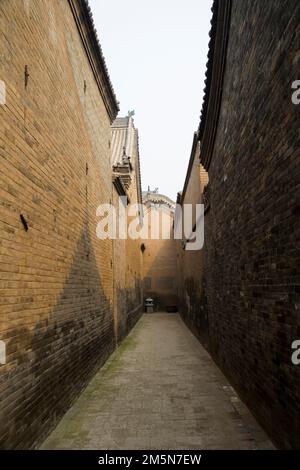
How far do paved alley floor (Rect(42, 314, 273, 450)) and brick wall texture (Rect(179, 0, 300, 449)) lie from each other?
30cm

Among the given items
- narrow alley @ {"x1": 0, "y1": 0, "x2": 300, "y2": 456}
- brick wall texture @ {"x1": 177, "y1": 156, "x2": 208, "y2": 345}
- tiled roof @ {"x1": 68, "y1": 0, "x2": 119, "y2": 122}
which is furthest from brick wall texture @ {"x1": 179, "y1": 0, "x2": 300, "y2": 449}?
brick wall texture @ {"x1": 177, "y1": 156, "x2": 208, "y2": 345}

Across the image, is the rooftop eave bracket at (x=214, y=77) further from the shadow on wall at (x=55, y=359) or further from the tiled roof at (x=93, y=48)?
the shadow on wall at (x=55, y=359)

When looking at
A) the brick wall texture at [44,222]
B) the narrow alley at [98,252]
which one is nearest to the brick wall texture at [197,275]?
the narrow alley at [98,252]

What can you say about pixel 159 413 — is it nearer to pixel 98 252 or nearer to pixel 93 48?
pixel 98 252

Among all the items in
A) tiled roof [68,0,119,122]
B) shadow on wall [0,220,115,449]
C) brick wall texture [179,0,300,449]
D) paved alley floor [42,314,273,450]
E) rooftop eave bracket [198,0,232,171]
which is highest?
tiled roof [68,0,119,122]

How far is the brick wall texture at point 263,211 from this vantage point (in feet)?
8.94

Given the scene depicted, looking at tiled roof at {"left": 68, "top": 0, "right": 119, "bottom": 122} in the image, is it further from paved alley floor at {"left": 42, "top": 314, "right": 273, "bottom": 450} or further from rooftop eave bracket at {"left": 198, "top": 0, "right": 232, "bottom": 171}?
paved alley floor at {"left": 42, "top": 314, "right": 273, "bottom": 450}

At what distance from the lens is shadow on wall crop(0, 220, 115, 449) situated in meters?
2.82

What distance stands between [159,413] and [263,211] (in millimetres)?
2950

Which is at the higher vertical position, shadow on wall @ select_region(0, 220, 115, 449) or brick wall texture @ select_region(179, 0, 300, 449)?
brick wall texture @ select_region(179, 0, 300, 449)

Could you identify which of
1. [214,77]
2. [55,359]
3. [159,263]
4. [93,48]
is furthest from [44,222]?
[159,263]

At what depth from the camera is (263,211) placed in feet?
11.2

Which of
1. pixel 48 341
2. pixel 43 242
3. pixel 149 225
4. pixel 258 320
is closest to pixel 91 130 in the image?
pixel 43 242

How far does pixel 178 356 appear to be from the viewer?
7.79m
